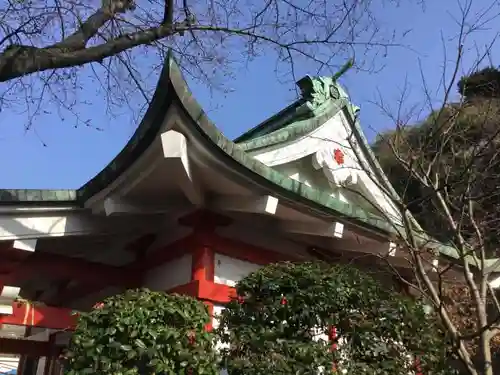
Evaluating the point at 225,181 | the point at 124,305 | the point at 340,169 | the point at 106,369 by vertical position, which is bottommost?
the point at 106,369

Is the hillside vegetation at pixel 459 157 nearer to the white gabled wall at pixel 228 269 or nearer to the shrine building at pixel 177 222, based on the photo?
the shrine building at pixel 177 222

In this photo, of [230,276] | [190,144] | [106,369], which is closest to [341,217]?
[230,276]

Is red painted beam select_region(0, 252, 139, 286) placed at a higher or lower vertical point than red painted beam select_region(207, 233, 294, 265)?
lower

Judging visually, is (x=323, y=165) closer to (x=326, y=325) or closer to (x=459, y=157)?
(x=459, y=157)

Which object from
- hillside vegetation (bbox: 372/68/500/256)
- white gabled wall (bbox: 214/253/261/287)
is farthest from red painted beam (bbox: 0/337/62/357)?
hillside vegetation (bbox: 372/68/500/256)

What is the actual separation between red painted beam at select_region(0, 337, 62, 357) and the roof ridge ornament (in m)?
5.18

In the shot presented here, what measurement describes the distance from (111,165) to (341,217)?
224 centimetres

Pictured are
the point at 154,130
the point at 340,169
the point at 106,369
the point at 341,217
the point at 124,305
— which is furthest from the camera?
the point at 340,169

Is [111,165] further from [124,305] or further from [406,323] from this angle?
[406,323]

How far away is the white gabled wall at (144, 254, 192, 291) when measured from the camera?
5758mm

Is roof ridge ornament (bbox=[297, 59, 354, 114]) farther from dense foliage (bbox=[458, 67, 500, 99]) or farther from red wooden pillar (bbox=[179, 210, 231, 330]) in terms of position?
red wooden pillar (bbox=[179, 210, 231, 330])

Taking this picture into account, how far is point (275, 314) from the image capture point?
407cm

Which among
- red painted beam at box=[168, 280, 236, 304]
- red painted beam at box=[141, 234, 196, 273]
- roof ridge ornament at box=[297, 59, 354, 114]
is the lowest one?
red painted beam at box=[168, 280, 236, 304]

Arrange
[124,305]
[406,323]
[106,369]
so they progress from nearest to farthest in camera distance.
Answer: [106,369]
[124,305]
[406,323]
